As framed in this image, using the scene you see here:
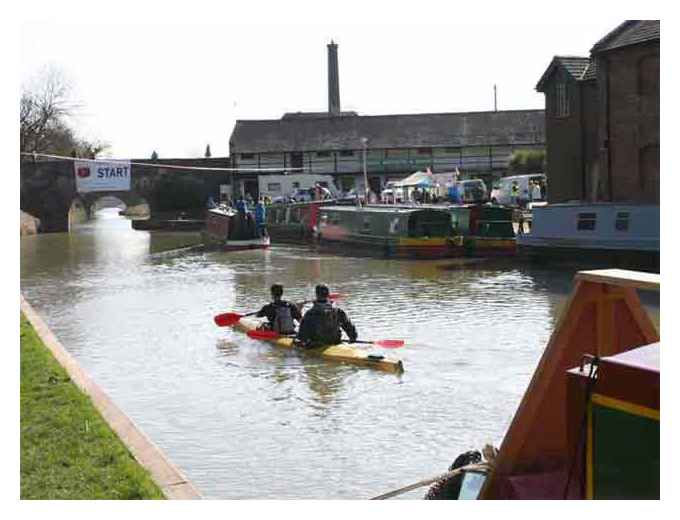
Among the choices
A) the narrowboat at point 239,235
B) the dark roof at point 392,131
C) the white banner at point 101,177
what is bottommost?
the narrowboat at point 239,235

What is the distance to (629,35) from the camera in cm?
2809

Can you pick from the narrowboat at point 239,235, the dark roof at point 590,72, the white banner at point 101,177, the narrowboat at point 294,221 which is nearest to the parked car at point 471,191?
the narrowboat at point 294,221

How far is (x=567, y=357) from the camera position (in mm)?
5395

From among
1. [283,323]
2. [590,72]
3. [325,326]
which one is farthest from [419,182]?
[325,326]

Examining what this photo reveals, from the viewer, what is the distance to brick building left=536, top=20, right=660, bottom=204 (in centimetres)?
2769

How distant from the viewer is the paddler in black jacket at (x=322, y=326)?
13297 millimetres

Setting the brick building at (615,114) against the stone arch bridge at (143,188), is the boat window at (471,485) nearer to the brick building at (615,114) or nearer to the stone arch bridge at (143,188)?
the brick building at (615,114)

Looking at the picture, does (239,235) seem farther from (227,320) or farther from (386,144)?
(386,144)

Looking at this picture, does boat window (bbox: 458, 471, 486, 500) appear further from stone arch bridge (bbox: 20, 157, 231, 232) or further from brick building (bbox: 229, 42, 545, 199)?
stone arch bridge (bbox: 20, 157, 231, 232)

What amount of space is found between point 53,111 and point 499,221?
40.3 m

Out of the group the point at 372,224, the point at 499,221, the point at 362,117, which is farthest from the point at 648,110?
the point at 362,117

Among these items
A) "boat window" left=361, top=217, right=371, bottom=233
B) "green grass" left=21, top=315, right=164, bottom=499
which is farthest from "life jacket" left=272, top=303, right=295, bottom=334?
"boat window" left=361, top=217, right=371, bottom=233

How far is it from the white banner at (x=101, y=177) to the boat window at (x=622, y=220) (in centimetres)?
4305
